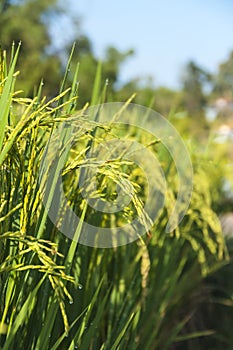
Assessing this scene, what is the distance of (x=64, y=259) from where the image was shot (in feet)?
4.47

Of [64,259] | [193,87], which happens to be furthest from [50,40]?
[64,259]

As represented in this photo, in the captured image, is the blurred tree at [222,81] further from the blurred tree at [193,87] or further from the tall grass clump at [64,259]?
the tall grass clump at [64,259]

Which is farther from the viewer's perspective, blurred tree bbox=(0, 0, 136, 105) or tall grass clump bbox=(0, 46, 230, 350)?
blurred tree bbox=(0, 0, 136, 105)

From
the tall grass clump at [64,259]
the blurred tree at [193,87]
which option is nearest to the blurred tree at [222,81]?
the blurred tree at [193,87]

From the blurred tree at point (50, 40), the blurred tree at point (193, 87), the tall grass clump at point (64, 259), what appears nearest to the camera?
the tall grass clump at point (64, 259)

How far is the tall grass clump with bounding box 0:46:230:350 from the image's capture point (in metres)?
1.06

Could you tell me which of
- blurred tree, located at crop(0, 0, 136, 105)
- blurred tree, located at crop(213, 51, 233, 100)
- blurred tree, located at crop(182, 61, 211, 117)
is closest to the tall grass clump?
blurred tree, located at crop(0, 0, 136, 105)

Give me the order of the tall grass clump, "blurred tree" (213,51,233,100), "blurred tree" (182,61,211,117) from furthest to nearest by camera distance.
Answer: "blurred tree" (182,61,211,117) → "blurred tree" (213,51,233,100) → the tall grass clump

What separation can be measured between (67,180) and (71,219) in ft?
0.56

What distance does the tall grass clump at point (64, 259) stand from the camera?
1058 millimetres

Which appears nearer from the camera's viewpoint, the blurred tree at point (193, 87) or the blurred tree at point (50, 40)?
the blurred tree at point (50, 40)

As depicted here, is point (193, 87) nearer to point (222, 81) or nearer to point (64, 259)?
point (222, 81)

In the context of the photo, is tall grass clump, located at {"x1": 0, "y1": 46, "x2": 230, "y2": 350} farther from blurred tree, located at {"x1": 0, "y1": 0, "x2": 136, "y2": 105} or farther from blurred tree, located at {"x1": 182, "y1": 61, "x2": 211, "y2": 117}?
blurred tree, located at {"x1": 182, "y1": 61, "x2": 211, "y2": 117}

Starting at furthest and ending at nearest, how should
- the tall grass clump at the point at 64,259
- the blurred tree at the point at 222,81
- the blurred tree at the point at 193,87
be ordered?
the blurred tree at the point at 193,87 < the blurred tree at the point at 222,81 < the tall grass clump at the point at 64,259
